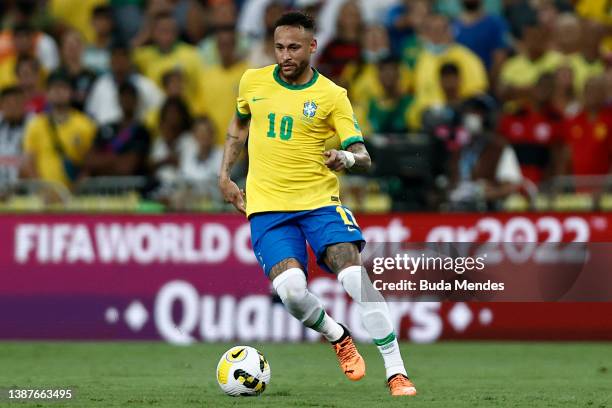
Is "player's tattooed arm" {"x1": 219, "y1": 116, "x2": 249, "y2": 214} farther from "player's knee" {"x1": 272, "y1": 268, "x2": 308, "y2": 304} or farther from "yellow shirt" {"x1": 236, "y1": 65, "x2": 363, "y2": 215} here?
"player's knee" {"x1": 272, "y1": 268, "x2": 308, "y2": 304}

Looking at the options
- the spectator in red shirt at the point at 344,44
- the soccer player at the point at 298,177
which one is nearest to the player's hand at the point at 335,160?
the soccer player at the point at 298,177

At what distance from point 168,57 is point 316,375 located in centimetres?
769

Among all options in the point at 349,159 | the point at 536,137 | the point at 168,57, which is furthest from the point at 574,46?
the point at 349,159

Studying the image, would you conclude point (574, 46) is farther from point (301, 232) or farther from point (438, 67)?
point (301, 232)

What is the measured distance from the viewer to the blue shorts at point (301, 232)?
31.2 ft

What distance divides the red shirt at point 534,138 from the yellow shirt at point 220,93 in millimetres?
3397

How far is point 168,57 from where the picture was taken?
18.0 metres

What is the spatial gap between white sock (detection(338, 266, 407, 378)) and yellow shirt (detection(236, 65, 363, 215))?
631mm

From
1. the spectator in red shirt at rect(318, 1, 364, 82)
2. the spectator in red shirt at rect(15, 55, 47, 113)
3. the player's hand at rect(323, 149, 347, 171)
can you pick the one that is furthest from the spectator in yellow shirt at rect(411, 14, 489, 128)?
the player's hand at rect(323, 149, 347, 171)

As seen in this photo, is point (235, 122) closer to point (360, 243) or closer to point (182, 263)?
point (360, 243)

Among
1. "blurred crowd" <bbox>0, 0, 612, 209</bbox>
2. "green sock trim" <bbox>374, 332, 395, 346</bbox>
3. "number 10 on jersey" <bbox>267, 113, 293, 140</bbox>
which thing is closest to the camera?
"green sock trim" <bbox>374, 332, 395, 346</bbox>

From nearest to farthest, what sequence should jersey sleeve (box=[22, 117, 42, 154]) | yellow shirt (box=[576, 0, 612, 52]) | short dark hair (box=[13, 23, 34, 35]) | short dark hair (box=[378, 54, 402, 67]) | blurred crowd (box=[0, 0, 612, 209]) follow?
blurred crowd (box=[0, 0, 612, 209]) → short dark hair (box=[378, 54, 402, 67]) → jersey sleeve (box=[22, 117, 42, 154]) → yellow shirt (box=[576, 0, 612, 52]) → short dark hair (box=[13, 23, 34, 35])

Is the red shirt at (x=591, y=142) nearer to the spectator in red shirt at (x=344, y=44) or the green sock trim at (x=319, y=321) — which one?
the spectator in red shirt at (x=344, y=44)

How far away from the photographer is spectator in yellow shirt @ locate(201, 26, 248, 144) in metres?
17.3
